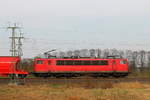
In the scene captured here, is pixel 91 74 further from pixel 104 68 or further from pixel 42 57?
pixel 42 57

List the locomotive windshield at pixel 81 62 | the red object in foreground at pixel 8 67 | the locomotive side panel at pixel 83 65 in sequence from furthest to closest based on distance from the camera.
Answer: the locomotive windshield at pixel 81 62, the locomotive side panel at pixel 83 65, the red object in foreground at pixel 8 67

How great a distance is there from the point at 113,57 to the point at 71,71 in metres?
6.79

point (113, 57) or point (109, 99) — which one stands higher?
point (113, 57)

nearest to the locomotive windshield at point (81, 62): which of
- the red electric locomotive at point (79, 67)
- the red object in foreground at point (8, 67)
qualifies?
the red electric locomotive at point (79, 67)

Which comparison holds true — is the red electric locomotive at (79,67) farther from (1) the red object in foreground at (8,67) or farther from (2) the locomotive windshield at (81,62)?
(1) the red object in foreground at (8,67)

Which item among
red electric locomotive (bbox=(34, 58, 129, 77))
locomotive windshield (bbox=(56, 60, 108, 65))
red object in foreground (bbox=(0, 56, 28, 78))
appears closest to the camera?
red object in foreground (bbox=(0, 56, 28, 78))

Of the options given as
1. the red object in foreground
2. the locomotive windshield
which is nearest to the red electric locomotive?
the locomotive windshield

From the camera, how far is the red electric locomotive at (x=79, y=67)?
3717 cm

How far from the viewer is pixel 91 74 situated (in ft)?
124

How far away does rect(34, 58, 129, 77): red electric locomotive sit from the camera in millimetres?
37169

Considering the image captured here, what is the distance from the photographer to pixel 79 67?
1479 inches

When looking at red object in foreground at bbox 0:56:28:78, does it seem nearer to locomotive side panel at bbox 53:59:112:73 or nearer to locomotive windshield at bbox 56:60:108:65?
locomotive side panel at bbox 53:59:112:73

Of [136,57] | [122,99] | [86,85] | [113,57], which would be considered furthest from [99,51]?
[122,99]

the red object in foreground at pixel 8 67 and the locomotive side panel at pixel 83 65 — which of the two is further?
the locomotive side panel at pixel 83 65
